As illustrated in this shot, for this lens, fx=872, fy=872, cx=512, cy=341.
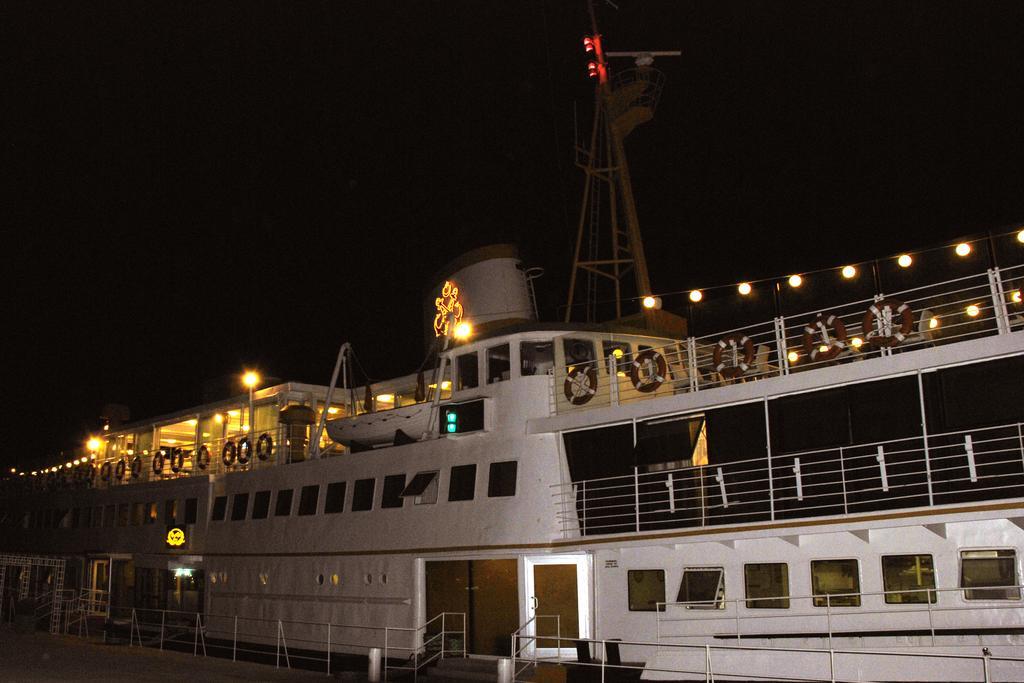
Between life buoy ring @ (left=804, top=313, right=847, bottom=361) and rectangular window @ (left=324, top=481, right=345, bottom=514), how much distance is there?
12303 millimetres

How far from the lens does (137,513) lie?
99.0ft

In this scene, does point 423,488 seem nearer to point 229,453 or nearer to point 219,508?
point 219,508

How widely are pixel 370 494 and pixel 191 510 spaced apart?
31.0 feet

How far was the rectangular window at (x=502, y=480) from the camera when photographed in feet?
58.2

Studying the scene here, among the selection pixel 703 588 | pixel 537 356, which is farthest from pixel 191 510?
pixel 703 588

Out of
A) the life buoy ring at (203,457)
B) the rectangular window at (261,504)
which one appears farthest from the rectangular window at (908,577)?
the life buoy ring at (203,457)

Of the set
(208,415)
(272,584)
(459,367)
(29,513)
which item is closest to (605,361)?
(459,367)

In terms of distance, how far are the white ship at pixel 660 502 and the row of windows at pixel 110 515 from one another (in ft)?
5.09

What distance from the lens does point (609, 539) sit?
15.6 meters

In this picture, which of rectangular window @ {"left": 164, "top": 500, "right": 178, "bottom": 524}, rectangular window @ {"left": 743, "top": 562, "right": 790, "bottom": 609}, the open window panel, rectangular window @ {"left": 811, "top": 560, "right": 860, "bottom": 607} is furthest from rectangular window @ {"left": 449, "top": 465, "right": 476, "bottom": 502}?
rectangular window @ {"left": 164, "top": 500, "right": 178, "bottom": 524}

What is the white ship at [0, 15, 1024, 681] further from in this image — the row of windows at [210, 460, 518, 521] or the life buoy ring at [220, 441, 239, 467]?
the life buoy ring at [220, 441, 239, 467]

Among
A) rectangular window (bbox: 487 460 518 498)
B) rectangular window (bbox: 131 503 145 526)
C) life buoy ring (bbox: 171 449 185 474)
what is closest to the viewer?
rectangular window (bbox: 487 460 518 498)

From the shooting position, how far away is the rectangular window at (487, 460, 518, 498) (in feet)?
58.2

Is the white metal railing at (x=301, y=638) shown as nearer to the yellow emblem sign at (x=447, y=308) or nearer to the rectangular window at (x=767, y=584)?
the rectangular window at (x=767, y=584)
